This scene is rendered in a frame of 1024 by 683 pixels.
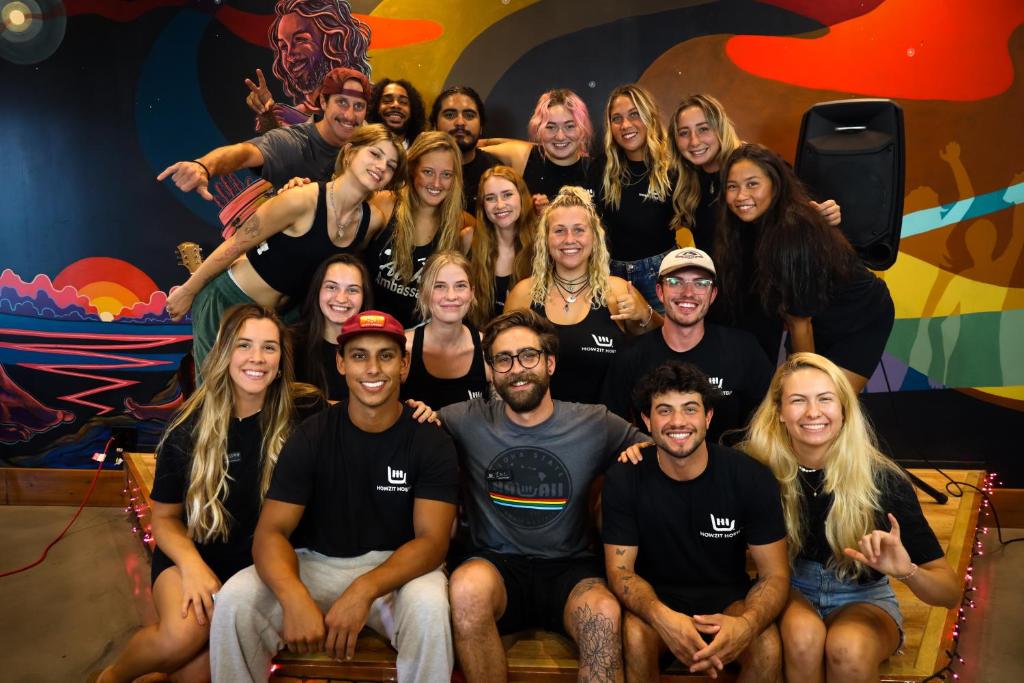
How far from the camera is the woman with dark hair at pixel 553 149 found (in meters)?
3.94

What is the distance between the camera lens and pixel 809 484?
2672 millimetres

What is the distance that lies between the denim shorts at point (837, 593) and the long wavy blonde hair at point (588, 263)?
135 cm

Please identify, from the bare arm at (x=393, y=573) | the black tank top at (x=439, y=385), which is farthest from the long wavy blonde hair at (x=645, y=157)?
the bare arm at (x=393, y=573)

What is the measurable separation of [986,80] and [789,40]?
98 centimetres

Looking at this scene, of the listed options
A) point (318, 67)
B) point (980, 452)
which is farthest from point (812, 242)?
point (318, 67)

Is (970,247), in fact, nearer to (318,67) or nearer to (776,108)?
(776,108)

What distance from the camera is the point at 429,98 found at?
15.1 ft

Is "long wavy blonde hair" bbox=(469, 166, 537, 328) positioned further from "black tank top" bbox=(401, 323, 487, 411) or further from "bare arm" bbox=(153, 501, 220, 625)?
"bare arm" bbox=(153, 501, 220, 625)

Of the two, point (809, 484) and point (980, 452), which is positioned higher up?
point (809, 484)

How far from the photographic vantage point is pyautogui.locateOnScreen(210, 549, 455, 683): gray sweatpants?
8.29 ft

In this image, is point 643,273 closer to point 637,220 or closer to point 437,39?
point 637,220

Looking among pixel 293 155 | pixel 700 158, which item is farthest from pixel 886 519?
pixel 293 155

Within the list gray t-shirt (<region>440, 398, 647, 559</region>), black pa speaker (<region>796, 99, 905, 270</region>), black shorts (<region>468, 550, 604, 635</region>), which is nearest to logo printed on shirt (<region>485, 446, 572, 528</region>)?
gray t-shirt (<region>440, 398, 647, 559</region>)

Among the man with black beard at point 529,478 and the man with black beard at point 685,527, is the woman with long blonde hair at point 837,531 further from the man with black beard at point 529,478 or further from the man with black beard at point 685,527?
the man with black beard at point 529,478
